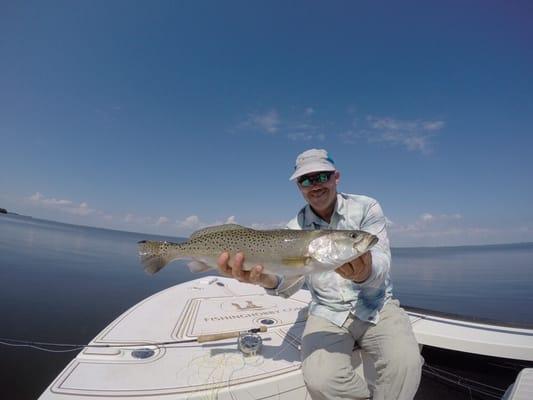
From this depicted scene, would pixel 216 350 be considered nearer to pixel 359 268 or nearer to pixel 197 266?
pixel 197 266

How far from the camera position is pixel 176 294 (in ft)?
21.4

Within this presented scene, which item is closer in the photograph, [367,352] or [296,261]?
[296,261]

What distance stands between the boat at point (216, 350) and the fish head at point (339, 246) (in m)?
1.43

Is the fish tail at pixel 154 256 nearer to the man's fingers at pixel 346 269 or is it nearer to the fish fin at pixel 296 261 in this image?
the fish fin at pixel 296 261

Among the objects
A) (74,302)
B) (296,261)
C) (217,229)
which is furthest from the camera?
(74,302)

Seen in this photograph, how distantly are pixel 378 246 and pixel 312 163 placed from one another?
1.48 meters

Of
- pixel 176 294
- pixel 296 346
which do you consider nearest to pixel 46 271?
pixel 176 294

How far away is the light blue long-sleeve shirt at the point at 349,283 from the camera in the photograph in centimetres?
377

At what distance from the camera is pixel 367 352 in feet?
12.1

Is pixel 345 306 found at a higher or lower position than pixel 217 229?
lower

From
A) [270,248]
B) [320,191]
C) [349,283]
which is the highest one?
[320,191]

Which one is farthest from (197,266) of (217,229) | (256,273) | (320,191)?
(320,191)

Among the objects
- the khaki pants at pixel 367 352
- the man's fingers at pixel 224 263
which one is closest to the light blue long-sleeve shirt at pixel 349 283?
the khaki pants at pixel 367 352

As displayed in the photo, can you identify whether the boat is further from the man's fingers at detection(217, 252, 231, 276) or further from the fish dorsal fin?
the fish dorsal fin
